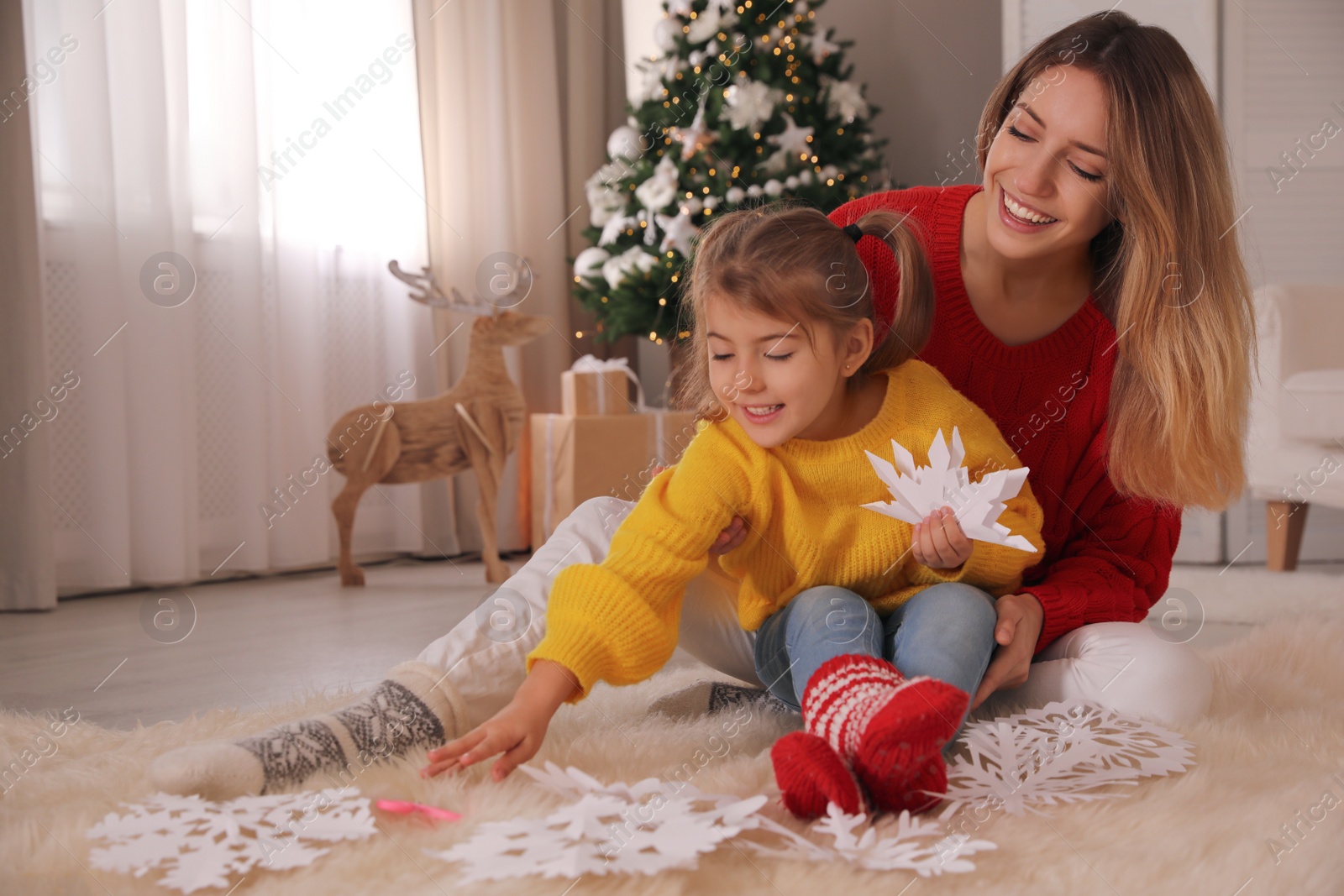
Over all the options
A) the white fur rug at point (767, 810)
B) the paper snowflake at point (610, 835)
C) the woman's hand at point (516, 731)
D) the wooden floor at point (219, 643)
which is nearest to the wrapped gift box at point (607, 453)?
the wooden floor at point (219, 643)

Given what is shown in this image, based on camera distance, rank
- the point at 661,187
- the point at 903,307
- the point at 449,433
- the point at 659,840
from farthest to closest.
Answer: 1. the point at 661,187
2. the point at 449,433
3. the point at 903,307
4. the point at 659,840

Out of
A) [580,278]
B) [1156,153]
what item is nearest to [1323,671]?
[1156,153]

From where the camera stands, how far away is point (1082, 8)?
279 centimetres

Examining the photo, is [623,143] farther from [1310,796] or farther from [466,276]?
Answer: [1310,796]

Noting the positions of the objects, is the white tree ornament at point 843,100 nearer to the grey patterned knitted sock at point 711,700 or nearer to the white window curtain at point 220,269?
the white window curtain at point 220,269

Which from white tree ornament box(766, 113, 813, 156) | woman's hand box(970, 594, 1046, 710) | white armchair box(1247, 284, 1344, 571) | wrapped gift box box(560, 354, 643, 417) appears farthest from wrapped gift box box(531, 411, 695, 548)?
woman's hand box(970, 594, 1046, 710)

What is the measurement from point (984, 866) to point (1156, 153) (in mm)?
750

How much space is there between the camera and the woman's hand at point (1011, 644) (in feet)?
3.29

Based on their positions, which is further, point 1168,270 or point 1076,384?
point 1076,384

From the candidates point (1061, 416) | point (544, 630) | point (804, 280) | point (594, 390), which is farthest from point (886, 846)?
point (594, 390)

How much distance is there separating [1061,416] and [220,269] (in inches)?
85.9

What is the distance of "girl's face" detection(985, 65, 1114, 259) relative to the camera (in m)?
1.10

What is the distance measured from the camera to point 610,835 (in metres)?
0.75

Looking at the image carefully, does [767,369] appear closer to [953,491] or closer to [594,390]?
[953,491]
